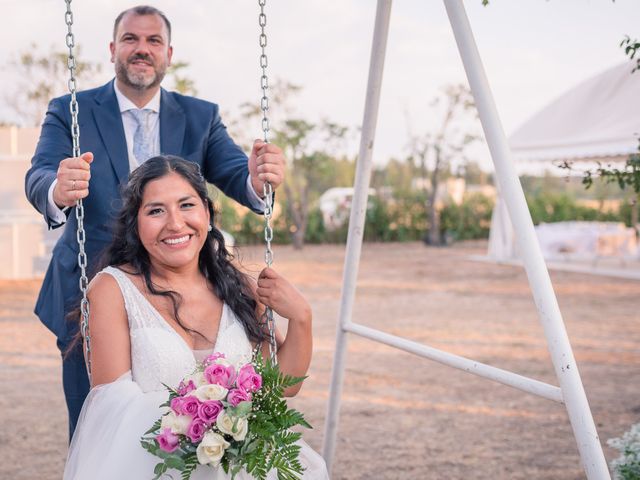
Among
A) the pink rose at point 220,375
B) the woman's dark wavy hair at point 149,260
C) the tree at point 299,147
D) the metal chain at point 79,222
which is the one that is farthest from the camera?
the tree at point 299,147

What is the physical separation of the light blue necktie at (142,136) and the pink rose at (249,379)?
1.34m

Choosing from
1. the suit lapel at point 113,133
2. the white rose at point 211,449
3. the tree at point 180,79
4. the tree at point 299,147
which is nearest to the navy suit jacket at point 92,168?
the suit lapel at point 113,133

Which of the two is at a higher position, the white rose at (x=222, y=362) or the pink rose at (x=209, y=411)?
the white rose at (x=222, y=362)

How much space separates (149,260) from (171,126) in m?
0.72

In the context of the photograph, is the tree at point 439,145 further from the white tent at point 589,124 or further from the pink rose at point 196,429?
the pink rose at point 196,429

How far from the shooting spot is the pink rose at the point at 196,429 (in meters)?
1.93

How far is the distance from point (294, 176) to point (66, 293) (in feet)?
68.1

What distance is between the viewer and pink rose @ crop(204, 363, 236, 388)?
6.62ft

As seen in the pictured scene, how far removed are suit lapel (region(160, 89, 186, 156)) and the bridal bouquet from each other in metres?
1.27

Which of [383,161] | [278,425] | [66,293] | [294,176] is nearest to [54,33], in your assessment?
[294,176]

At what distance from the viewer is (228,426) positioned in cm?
192

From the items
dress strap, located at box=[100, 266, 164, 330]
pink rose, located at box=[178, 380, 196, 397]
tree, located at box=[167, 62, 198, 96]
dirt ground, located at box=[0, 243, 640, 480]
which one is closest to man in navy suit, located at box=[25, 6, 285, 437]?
dress strap, located at box=[100, 266, 164, 330]

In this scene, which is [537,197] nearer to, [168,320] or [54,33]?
[54,33]

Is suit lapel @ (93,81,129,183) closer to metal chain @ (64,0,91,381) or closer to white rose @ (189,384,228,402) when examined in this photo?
metal chain @ (64,0,91,381)
